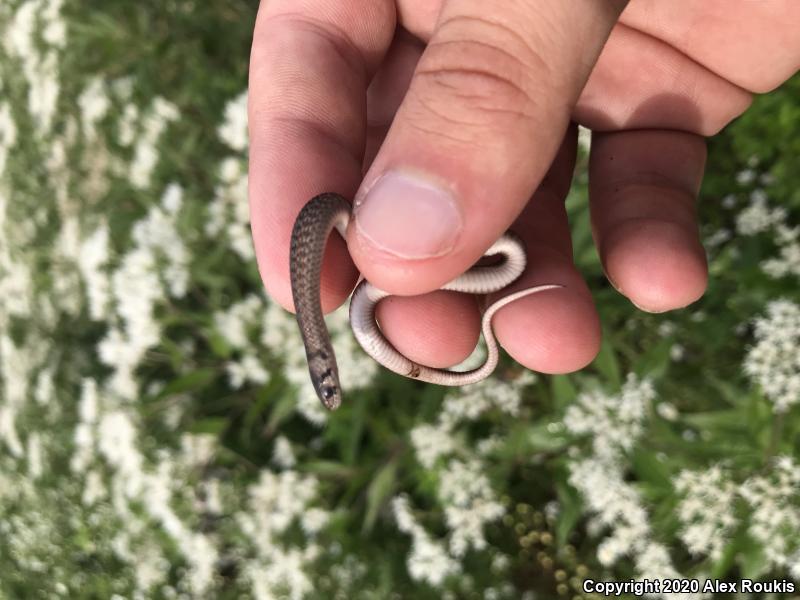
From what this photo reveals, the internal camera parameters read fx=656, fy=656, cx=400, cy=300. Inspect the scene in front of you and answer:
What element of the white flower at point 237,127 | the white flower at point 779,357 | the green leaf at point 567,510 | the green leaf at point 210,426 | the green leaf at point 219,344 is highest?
the white flower at point 779,357

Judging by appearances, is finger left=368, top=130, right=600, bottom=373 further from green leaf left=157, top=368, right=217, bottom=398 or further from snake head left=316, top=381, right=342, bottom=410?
green leaf left=157, top=368, right=217, bottom=398

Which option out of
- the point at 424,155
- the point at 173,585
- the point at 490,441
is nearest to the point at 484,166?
the point at 424,155

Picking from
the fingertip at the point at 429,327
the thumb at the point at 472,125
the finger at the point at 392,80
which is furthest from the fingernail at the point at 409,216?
the finger at the point at 392,80

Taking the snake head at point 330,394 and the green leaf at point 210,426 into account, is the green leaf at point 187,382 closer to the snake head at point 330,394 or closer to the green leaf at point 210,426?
the green leaf at point 210,426

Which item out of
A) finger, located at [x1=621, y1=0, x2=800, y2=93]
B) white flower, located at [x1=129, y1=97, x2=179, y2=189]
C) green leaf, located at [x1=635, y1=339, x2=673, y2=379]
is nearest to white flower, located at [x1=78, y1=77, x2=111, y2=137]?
white flower, located at [x1=129, y1=97, x2=179, y2=189]

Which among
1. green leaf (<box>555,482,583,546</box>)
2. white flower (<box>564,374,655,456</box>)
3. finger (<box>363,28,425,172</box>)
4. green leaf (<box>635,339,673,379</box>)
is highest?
finger (<box>363,28,425,172</box>)

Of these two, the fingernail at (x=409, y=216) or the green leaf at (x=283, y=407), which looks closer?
the fingernail at (x=409, y=216)

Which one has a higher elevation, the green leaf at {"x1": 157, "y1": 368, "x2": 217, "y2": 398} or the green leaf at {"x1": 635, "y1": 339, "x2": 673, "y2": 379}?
the green leaf at {"x1": 635, "y1": 339, "x2": 673, "y2": 379}

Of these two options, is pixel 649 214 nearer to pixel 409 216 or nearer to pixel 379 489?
pixel 409 216

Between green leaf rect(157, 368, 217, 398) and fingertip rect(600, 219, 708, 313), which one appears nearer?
fingertip rect(600, 219, 708, 313)
